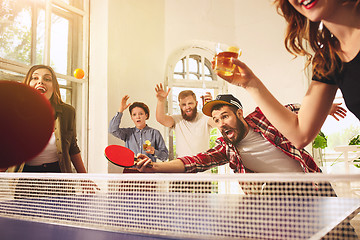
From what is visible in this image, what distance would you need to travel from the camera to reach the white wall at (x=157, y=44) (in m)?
5.53

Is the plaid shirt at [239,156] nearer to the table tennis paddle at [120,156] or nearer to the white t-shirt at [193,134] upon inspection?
the table tennis paddle at [120,156]

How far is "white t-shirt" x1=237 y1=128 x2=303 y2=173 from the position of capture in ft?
8.30

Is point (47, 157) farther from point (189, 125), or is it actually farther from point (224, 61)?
point (189, 125)

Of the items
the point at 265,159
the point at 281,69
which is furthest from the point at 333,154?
the point at 265,159

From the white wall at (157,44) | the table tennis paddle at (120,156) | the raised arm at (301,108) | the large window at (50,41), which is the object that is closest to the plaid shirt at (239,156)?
the table tennis paddle at (120,156)

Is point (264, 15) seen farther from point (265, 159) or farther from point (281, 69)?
point (265, 159)

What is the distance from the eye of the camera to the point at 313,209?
1498mm

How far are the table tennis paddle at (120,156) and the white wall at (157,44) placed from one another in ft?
11.2

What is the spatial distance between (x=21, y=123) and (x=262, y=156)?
2.18 meters

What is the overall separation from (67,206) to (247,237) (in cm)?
122

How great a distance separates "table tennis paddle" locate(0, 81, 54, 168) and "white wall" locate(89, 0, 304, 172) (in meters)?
4.77

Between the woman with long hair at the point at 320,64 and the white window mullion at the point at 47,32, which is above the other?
the white window mullion at the point at 47,32

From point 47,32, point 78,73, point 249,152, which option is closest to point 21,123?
point 249,152

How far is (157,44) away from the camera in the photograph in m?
6.25
